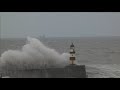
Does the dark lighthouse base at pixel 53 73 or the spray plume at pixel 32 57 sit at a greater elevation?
the spray plume at pixel 32 57

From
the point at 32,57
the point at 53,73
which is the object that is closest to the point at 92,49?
the point at 53,73

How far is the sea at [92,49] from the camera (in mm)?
9383

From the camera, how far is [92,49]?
939 centimetres

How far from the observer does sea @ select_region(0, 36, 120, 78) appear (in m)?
9.38

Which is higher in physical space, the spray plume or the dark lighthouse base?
the spray plume

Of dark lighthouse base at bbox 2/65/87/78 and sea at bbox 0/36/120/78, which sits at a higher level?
sea at bbox 0/36/120/78

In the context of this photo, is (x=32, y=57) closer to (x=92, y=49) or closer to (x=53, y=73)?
(x=53, y=73)
